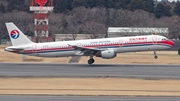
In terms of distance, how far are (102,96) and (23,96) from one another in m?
4.34

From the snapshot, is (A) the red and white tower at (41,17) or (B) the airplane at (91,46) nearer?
(B) the airplane at (91,46)

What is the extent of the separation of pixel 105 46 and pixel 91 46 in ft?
4.89

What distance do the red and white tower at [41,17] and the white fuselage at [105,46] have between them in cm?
3947

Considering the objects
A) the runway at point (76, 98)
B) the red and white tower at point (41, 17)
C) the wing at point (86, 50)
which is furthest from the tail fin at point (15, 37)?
the red and white tower at point (41, 17)

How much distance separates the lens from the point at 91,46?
55250 millimetres

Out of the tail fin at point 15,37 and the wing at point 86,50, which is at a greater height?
the tail fin at point 15,37

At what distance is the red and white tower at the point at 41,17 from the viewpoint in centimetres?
9612

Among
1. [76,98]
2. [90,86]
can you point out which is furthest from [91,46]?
[76,98]

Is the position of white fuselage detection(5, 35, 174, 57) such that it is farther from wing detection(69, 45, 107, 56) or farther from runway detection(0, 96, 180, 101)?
runway detection(0, 96, 180, 101)

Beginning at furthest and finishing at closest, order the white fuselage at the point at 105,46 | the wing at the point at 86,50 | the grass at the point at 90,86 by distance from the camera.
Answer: the white fuselage at the point at 105,46 < the wing at the point at 86,50 < the grass at the point at 90,86

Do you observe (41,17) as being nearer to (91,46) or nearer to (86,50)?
(91,46)

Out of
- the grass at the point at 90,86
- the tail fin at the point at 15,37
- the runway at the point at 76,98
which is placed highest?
the tail fin at the point at 15,37

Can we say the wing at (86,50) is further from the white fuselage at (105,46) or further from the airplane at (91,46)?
the white fuselage at (105,46)

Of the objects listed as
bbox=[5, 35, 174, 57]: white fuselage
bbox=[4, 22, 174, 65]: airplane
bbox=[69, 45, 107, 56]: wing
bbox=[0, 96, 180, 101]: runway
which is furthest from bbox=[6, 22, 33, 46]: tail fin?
bbox=[0, 96, 180, 101]: runway
